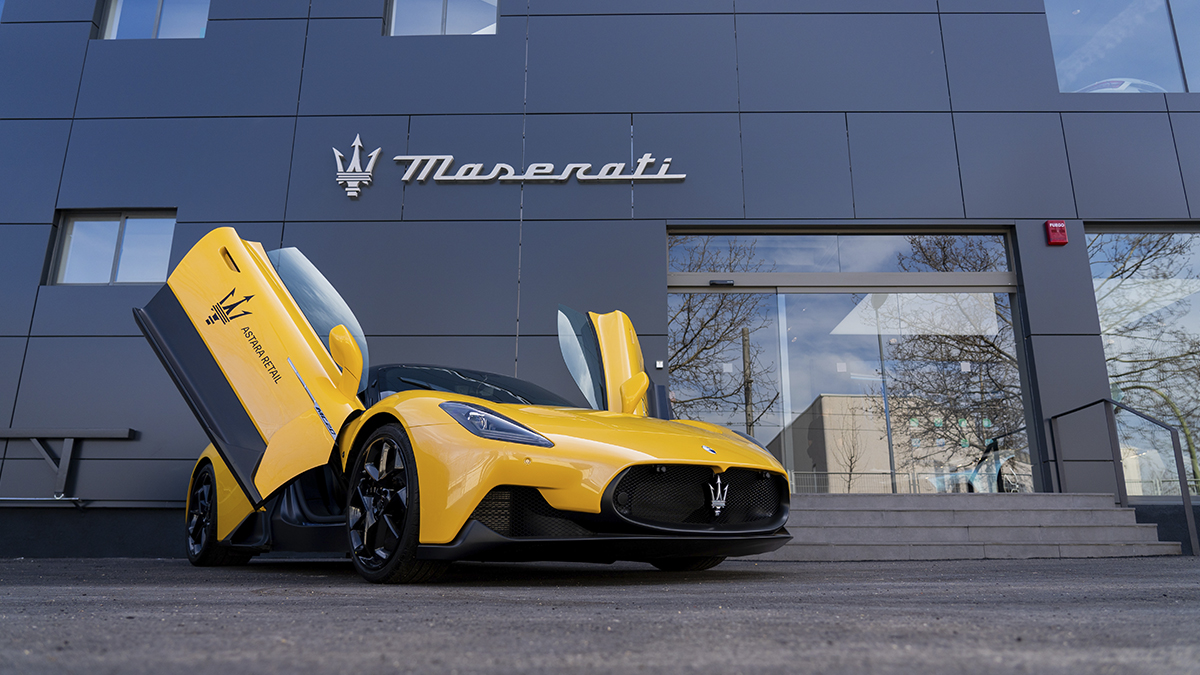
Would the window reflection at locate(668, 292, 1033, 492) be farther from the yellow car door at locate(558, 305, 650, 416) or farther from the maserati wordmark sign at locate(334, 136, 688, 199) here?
the yellow car door at locate(558, 305, 650, 416)

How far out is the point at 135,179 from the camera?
28.7 ft

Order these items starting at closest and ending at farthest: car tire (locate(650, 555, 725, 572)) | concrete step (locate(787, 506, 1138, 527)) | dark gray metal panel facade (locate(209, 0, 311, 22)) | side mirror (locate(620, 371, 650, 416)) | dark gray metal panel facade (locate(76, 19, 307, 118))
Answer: car tire (locate(650, 555, 725, 572))
side mirror (locate(620, 371, 650, 416))
concrete step (locate(787, 506, 1138, 527))
dark gray metal panel facade (locate(76, 19, 307, 118))
dark gray metal panel facade (locate(209, 0, 311, 22))

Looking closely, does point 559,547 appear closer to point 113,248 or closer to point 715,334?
point 715,334

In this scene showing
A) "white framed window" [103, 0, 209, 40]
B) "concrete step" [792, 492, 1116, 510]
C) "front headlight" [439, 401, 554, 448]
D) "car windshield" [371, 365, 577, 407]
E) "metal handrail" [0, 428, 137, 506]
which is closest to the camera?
"front headlight" [439, 401, 554, 448]

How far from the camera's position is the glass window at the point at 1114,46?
9008 mm

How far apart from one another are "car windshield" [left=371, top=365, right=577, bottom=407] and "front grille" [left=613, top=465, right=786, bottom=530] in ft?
3.51

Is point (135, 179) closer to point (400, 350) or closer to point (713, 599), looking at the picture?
point (400, 350)

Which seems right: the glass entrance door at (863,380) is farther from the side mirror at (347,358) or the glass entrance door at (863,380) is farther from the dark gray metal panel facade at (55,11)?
the dark gray metal panel facade at (55,11)

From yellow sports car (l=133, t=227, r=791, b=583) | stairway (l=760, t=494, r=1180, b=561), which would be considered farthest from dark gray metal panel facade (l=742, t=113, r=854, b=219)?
yellow sports car (l=133, t=227, r=791, b=583)

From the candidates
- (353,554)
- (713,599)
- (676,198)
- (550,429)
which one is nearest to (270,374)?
(353,554)

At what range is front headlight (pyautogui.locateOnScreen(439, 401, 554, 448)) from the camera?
9.32 feet

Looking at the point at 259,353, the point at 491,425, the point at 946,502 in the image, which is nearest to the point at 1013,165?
the point at 946,502

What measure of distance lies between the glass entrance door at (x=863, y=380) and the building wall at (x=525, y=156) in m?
0.44

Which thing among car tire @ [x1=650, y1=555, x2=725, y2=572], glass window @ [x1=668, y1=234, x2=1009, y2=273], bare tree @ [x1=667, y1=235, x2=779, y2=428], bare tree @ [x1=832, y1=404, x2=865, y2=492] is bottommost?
car tire @ [x1=650, y1=555, x2=725, y2=572]
